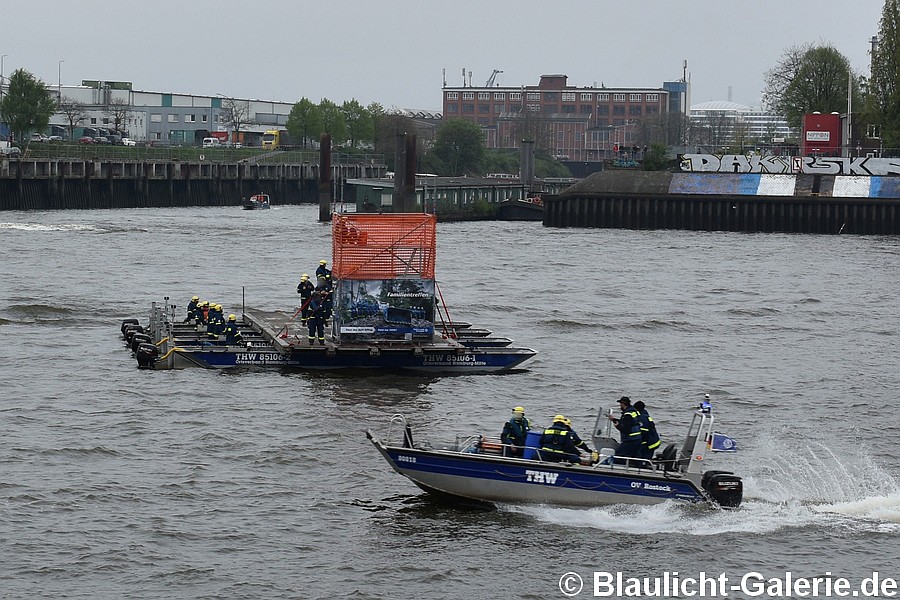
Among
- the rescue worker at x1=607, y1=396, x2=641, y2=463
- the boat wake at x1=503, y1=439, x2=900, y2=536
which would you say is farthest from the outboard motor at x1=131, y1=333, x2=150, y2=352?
the rescue worker at x1=607, y1=396, x2=641, y2=463

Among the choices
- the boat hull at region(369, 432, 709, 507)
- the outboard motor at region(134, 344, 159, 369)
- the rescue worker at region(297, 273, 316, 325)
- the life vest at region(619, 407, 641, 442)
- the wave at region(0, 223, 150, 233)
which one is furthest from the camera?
the wave at region(0, 223, 150, 233)

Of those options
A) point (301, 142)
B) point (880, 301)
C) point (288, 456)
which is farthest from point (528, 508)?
point (301, 142)

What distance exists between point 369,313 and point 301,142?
150m

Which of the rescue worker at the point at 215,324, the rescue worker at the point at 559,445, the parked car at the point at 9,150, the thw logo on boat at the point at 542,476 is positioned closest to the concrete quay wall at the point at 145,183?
the parked car at the point at 9,150

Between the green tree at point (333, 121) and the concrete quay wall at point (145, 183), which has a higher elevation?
the green tree at point (333, 121)

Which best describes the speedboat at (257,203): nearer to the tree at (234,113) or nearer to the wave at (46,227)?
the wave at (46,227)

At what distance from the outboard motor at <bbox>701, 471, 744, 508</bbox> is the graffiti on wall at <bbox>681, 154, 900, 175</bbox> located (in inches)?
3024

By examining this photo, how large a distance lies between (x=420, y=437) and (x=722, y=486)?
7.45 meters

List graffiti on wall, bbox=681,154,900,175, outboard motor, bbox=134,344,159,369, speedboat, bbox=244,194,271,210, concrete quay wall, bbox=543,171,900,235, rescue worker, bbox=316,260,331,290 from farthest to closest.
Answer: speedboat, bbox=244,194,271,210 < graffiti on wall, bbox=681,154,900,175 < concrete quay wall, bbox=543,171,900,235 < outboard motor, bbox=134,344,159,369 < rescue worker, bbox=316,260,331,290

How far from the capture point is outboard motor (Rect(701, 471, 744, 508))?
72.7 ft

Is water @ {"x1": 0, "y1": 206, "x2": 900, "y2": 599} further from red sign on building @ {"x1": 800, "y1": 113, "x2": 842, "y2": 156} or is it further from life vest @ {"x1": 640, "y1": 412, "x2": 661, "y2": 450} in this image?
red sign on building @ {"x1": 800, "y1": 113, "x2": 842, "y2": 156}

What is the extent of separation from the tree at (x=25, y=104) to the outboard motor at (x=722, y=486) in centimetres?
11834

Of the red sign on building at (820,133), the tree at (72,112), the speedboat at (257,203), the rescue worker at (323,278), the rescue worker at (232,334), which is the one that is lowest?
the rescue worker at (232,334)

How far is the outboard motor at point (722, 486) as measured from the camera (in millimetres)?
22172
